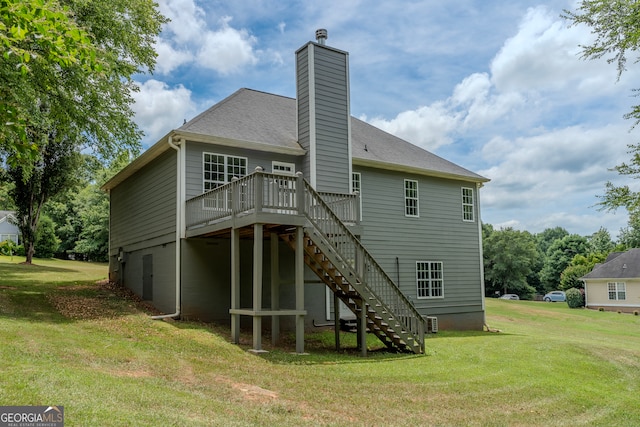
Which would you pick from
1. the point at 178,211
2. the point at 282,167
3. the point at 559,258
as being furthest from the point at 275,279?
the point at 559,258

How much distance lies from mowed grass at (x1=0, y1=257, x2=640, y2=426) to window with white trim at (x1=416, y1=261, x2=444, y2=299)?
4.10 m

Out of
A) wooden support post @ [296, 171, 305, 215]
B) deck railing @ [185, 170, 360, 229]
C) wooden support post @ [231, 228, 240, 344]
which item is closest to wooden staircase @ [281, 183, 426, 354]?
wooden support post @ [296, 171, 305, 215]

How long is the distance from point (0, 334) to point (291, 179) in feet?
20.9

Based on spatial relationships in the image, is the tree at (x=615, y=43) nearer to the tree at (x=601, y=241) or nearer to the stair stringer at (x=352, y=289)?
the stair stringer at (x=352, y=289)

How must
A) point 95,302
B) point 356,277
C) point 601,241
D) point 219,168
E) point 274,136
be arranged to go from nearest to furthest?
point 356,277 < point 219,168 < point 95,302 < point 274,136 < point 601,241

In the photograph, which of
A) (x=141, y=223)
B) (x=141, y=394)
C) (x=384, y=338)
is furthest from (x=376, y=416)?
(x=141, y=223)

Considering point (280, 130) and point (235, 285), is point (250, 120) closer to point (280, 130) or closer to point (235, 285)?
point (280, 130)

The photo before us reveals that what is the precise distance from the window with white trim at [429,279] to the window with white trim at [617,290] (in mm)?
28227

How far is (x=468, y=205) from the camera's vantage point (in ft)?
66.1

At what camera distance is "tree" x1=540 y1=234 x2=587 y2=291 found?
64625mm

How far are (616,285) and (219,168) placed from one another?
37064mm

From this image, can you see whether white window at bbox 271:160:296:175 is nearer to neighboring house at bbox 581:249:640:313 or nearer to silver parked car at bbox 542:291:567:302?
neighboring house at bbox 581:249:640:313

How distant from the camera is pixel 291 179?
11398 millimetres

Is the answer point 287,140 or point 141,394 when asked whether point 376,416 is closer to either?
point 141,394
